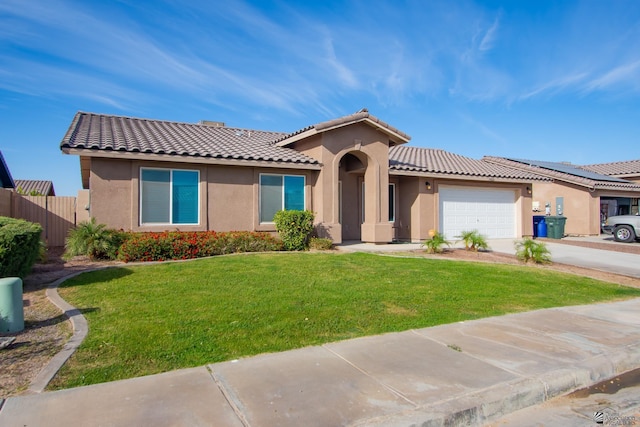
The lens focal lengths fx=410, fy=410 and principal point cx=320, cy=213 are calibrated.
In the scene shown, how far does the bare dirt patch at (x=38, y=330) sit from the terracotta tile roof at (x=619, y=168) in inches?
937

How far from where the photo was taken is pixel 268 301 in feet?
22.2

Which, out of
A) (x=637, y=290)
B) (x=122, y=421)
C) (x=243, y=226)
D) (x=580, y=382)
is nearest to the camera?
(x=122, y=421)

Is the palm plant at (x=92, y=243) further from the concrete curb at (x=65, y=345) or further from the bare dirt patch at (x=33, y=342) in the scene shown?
the concrete curb at (x=65, y=345)

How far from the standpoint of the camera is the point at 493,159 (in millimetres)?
26125

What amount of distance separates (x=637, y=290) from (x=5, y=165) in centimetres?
2769

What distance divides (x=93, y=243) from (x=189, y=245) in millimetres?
2387

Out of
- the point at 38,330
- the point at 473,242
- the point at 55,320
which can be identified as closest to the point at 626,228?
the point at 473,242

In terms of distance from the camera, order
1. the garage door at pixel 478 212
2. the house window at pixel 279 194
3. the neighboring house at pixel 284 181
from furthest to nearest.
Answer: the garage door at pixel 478 212
the house window at pixel 279 194
the neighboring house at pixel 284 181

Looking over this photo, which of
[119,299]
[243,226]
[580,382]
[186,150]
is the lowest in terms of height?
[580,382]

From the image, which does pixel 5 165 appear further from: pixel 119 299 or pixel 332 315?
pixel 332 315

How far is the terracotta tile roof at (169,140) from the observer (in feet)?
40.4

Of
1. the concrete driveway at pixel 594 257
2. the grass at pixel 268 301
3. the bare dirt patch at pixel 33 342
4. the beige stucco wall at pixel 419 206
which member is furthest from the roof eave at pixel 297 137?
Answer: the bare dirt patch at pixel 33 342

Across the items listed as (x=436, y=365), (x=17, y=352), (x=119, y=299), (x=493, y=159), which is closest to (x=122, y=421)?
(x=17, y=352)

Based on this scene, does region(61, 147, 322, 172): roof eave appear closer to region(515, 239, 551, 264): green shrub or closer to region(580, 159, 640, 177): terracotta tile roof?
region(515, 239, 551, 264): green shrub
